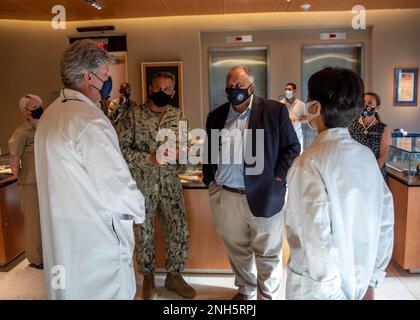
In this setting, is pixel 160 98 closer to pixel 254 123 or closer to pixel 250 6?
pixel 254 123

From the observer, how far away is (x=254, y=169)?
2.60 m

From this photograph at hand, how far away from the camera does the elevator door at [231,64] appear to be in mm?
6969

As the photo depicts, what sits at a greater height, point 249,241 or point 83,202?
point 83,202

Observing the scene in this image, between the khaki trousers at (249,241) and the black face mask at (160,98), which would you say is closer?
the khaki trousers at (249,241)

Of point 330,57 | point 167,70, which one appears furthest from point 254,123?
point 330,57

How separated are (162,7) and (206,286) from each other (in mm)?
4391

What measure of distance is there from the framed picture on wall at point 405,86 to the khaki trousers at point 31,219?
19.5 feet

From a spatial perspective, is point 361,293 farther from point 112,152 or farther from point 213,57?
point 213,57

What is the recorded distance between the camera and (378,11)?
652 cm

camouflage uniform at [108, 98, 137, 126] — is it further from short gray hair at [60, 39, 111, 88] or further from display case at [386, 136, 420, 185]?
display case at [386, 136, 420, 185]

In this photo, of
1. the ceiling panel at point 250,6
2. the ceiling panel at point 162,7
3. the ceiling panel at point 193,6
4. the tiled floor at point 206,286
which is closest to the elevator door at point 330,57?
the ceiling panel at point 162,7

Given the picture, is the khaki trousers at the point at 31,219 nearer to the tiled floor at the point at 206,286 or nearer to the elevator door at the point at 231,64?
the tiled floor at the point at 206,286

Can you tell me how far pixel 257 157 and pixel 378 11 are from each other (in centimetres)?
524

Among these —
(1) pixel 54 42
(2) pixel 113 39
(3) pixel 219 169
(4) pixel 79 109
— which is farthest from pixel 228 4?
(4) pixel 79 109
